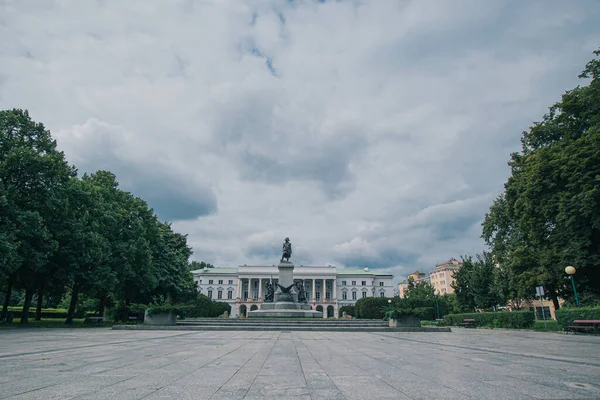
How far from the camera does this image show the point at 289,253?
38844 mm

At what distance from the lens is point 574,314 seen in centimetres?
1992

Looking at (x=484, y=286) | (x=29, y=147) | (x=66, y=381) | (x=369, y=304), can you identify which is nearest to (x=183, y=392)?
(x=66, y=381)

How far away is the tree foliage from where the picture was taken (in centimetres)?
2141

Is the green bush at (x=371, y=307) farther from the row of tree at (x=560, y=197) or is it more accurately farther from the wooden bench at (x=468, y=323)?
the row of tree at (x=560, y=197)

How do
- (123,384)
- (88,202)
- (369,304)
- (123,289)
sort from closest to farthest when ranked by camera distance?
(123,384)
(88,202)
(123,289)
(369,304)

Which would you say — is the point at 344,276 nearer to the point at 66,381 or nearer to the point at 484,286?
the point at 484,286

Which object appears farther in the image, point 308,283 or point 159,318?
point 308,283

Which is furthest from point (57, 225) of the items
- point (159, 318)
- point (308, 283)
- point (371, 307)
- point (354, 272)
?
point (354, 272)

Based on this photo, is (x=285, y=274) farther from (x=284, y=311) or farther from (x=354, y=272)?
(x=354, y=272)

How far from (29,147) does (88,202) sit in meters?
5.45

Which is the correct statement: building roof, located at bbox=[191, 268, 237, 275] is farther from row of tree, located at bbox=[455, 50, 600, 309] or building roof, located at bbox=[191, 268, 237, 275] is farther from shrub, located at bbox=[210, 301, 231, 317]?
row of tree, located at bbox=[455, 50, 600, 309]

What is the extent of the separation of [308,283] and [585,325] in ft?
313

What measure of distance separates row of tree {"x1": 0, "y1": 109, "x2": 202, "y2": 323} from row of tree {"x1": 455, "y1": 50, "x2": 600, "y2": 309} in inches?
1221

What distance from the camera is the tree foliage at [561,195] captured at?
70.2 feet
